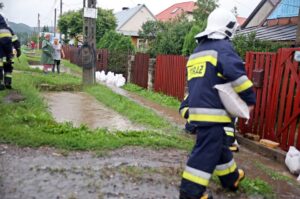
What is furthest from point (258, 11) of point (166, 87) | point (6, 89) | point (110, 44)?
point (6, 89)

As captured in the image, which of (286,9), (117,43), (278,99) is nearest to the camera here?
(278,99)

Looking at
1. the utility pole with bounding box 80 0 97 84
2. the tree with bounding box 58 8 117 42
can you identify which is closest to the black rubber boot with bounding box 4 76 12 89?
the utility pole with bounding box 80 0 97 84

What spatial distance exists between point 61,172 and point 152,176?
100 cm

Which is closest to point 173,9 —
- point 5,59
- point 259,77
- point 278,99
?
point 5,59

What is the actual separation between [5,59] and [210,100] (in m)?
7.33

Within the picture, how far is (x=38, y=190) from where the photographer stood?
3.78m

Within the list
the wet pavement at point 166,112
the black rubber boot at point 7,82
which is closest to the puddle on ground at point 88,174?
the wet pavement at point 166,112

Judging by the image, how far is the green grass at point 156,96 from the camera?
1090 centimetres

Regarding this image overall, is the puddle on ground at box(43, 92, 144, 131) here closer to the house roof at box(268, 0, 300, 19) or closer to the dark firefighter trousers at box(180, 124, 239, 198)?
the dark firefighter trousers at box(180, 124, 239, 198)

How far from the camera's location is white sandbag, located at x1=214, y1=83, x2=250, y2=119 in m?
3.57

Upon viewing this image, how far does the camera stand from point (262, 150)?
6258 millimetres

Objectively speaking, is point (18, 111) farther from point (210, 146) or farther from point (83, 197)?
point (210, 146)

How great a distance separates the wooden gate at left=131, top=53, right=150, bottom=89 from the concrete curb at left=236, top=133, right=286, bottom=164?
7.47m

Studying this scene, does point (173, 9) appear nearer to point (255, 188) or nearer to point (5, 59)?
point (5, 59)
